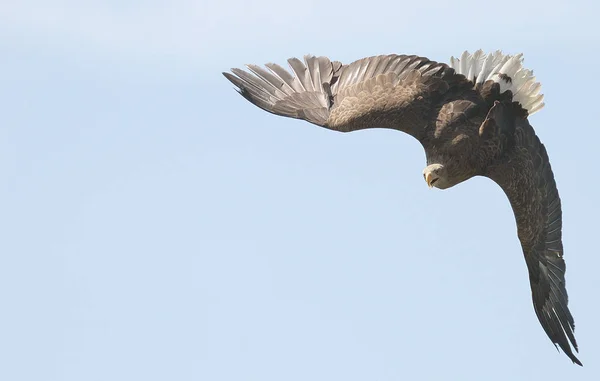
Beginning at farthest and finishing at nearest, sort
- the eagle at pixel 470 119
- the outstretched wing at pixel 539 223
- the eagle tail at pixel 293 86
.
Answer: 1. the eagle tail at pixel 293 86
2. the outstretched wing at pixel 539 223
3. the eagle at pixel 470 119

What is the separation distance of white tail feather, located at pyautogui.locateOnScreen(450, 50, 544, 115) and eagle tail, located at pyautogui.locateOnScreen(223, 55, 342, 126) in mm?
2176

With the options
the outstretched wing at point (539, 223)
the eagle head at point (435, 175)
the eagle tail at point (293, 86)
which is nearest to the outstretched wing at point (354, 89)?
the eagle tail at point (293, 86)

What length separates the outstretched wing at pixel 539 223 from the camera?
1650 cm

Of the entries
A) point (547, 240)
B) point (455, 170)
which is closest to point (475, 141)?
point (455, 170)

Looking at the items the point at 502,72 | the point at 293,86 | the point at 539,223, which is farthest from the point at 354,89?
the point at 539,223

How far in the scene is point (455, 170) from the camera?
16.3m

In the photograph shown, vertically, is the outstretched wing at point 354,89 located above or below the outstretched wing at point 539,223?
above

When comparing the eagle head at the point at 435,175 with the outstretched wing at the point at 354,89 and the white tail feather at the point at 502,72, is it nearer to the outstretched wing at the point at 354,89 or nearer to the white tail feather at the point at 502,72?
the outstretched wing at the point at 354,89

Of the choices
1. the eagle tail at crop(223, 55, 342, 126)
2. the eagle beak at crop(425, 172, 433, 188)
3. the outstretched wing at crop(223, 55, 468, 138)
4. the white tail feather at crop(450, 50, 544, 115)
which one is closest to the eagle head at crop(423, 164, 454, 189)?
the eagle beak at crop(425, 172, 433, 188)

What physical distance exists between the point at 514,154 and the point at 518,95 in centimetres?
78

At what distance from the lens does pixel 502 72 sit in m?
16.4

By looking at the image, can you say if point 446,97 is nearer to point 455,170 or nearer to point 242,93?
point 455,170

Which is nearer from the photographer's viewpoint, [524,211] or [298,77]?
[524,211]

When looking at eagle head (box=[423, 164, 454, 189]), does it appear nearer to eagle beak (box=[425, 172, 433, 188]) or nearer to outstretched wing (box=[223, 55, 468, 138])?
eagle beak (box=[425, 172, 433, 188])
